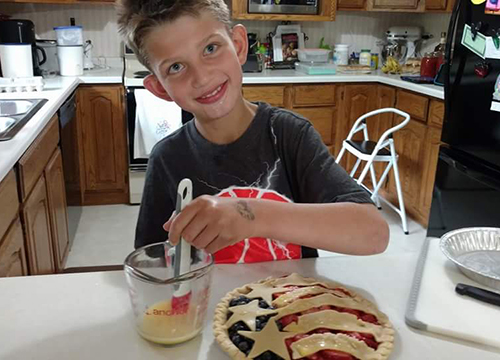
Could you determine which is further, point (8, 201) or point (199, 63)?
point (8, 201)

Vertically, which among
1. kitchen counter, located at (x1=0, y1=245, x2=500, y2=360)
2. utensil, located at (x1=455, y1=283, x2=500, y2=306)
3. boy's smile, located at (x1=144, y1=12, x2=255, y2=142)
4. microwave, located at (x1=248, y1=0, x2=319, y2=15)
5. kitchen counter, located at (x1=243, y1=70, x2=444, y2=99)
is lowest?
kitchen counter, located at (x1=243, y1=70, x2=444, y2=99)

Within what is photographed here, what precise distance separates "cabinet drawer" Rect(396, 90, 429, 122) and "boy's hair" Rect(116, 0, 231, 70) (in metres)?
2.15

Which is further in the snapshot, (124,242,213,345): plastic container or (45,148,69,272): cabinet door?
(45,148,69,272): cabinet door

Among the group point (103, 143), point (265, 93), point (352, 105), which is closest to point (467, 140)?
point (352, 105)

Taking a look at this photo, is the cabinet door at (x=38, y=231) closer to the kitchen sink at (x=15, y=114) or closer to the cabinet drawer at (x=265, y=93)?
the kitchen sink at (x=15, y=114)

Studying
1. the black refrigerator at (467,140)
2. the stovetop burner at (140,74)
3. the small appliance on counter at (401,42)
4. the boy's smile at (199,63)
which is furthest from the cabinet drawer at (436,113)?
the boy's smile at (199,63)

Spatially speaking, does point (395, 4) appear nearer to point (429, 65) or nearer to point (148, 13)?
point (429, 65)

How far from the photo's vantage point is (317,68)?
336cm

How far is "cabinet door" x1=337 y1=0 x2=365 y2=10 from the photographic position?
11.6ft

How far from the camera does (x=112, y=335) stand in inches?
27.4

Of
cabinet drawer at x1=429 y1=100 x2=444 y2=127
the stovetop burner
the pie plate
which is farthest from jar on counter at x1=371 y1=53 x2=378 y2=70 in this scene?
the pie plate

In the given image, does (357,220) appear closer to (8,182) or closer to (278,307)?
(278,307)

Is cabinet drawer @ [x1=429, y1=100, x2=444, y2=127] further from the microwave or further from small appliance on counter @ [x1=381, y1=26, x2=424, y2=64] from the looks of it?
the microwave

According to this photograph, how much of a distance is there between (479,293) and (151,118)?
8.44ft
